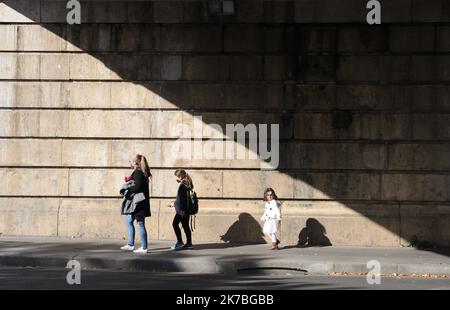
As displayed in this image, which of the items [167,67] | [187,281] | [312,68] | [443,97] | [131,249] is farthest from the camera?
[167,67]

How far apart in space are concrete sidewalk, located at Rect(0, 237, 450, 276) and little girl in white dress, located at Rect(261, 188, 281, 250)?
1.19 feet

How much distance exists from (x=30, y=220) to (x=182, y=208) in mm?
3669

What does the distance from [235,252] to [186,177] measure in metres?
1.73

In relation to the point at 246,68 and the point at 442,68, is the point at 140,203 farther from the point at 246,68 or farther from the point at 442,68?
the point at 442,68

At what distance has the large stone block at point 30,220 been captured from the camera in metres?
16.1

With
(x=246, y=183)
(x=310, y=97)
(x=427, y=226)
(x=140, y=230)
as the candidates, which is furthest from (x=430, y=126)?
(x=140, y=230)

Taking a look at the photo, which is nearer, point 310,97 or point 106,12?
point 310,97

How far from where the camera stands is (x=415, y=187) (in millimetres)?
15734

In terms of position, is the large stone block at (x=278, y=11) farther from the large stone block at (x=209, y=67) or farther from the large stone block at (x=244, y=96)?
the large stone block at (x=244, y=96)

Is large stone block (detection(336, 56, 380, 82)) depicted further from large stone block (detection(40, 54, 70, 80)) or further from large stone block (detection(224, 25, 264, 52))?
large stone block (detection(40, 54, 70, 80))

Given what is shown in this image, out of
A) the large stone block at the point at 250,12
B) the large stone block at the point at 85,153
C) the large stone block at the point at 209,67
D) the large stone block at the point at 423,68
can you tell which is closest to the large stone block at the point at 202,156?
the large stone block at the point at 85,153

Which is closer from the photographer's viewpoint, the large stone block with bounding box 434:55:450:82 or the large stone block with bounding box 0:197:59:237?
the large stone block with bounding box 434:55:450:82

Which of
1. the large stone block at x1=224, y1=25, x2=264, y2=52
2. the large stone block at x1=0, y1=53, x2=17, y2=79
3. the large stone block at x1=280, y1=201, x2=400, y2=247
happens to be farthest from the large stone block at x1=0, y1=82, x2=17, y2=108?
the large stone block at x1=280, y1=201, x2=400, y2=247

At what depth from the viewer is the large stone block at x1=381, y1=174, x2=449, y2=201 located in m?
15.7
